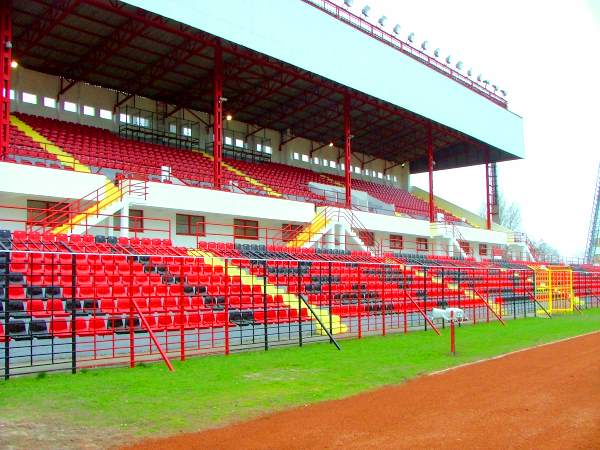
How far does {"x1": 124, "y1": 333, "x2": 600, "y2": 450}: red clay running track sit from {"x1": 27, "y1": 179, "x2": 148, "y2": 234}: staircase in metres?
14.8

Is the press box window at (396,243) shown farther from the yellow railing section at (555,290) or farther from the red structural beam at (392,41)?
the red structural beam at (392,41)

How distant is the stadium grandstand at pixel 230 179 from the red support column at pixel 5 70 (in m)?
0.10

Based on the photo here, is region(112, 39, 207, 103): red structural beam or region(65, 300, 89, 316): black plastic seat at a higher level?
region(112, 39, 207, 103): red structural beam

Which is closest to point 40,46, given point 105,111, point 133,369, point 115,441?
point 105,111

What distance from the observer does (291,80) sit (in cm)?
3269

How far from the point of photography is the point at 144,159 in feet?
97.3

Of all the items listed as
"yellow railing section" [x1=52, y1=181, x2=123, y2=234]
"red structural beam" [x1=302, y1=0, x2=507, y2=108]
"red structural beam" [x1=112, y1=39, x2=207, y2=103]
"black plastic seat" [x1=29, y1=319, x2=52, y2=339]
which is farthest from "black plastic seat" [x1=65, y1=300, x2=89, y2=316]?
"red structural beam" [x1=302, y1=0, x2=507, y2=108]

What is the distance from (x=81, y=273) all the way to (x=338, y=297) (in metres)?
7.74

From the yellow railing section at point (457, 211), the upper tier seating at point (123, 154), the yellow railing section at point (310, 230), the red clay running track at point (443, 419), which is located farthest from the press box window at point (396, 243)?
the red clay running track at point (443, 419)

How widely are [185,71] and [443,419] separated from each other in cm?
2765

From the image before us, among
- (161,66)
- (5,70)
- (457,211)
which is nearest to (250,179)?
(161,66)

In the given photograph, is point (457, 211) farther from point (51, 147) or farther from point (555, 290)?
point (51, 147)

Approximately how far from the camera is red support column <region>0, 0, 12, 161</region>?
67.8ft

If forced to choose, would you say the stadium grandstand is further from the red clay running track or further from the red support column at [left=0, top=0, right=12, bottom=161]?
the red clay running track
